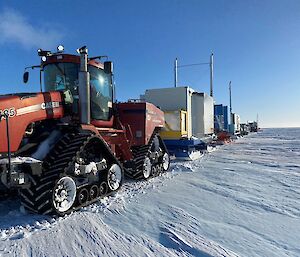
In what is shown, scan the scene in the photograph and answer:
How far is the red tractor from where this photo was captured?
4742 millimetres

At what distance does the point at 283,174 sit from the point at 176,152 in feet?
16.0

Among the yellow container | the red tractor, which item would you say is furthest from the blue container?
the red tractor

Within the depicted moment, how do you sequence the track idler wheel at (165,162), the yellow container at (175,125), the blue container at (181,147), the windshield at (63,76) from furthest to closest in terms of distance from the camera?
the blue container at (181,147), the yellow container at (175,125), the track idler wheel at (165,162), the windshield at (63,76)

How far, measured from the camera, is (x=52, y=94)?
224 inches

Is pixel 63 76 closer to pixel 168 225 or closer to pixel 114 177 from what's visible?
pixel 114 177

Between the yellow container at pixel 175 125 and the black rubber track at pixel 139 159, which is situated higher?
the yellow container at pixel 175 125

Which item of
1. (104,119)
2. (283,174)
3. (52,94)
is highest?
(52,94)

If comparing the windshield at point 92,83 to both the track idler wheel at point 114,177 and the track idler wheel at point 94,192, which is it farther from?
the track idler wheel at point 94,192

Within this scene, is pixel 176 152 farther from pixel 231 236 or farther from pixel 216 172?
pixel 231 236

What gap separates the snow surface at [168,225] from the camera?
12.7ft

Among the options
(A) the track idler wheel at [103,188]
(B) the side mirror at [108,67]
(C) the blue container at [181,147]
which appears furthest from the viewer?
(C) the blue container at [181,147]

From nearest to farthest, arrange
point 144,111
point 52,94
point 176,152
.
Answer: point 52,94
point 144,111
point 176,152

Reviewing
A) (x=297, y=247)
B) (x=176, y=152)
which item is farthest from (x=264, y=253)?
(x=176, y=152)

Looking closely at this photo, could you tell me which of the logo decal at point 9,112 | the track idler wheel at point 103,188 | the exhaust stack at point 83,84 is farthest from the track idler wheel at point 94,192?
the logo decal at point 9,112
